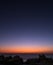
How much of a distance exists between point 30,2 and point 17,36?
111 centimetres

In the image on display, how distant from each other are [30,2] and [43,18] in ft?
2.20

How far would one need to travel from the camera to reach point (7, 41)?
13.8 ft

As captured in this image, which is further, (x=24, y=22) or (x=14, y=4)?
(x=24, y=22)

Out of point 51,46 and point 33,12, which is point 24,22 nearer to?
point 33,12

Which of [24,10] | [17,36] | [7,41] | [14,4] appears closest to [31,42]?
[17,36]

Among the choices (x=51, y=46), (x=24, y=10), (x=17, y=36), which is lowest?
(x=51, y=46)

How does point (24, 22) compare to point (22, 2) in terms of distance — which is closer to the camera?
point (22, 2)

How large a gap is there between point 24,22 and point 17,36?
0.48 meters

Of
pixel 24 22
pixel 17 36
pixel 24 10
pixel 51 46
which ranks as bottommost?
pixel 51 46

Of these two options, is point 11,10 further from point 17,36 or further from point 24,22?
point 17,36

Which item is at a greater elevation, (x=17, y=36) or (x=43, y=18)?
(x=43, y=18)

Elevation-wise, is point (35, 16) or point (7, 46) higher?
point (35, 16)

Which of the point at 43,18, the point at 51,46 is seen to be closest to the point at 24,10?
the point at 43,18

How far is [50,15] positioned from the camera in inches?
159
